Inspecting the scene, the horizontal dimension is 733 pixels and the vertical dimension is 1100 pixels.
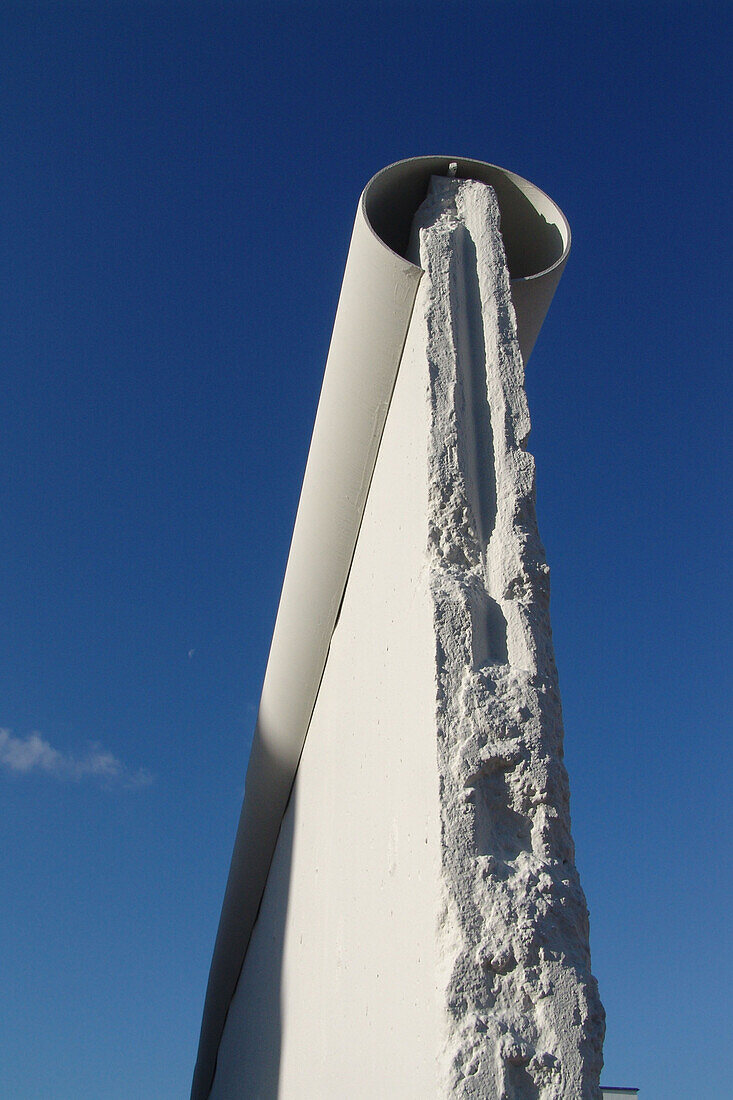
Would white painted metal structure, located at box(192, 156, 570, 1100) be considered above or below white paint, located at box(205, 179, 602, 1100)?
above

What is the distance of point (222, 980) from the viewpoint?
580cm

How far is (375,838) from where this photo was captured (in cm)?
188

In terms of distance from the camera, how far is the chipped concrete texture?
4.08 feet

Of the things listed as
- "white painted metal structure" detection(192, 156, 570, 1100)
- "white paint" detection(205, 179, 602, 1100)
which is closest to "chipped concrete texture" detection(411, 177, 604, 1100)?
"white paint" detection(205, 179, 602, 1100)

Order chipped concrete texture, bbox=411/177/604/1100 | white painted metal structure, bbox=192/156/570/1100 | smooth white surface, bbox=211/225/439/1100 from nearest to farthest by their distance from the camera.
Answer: chipped concrete texture, bbox=411/177/604/1100
smooth white surface, bbox=211/225/439/1100
white painted metal structure, bbox=192/156/570/1100

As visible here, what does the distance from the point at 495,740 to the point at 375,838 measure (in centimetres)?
59

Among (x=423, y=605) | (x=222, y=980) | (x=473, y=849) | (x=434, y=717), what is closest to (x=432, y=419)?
(x=423, y=605)

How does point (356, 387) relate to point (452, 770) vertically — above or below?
above

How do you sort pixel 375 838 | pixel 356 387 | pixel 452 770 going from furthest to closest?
pixel 356 387 < pixel 375 838 < pixel 452 770

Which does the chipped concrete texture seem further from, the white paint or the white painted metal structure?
the white painted metal structure

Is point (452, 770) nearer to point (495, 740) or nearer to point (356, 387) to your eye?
point (495, 740)

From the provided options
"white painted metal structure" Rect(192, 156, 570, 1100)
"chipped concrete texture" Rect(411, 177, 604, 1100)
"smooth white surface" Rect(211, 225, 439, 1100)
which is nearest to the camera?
"chipped concrete texture" Rect(411, 177, 604, 1100)

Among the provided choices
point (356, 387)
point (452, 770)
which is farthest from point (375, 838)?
point (356, 387)

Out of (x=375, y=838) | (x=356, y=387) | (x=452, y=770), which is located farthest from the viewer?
(x=356, y=387)
